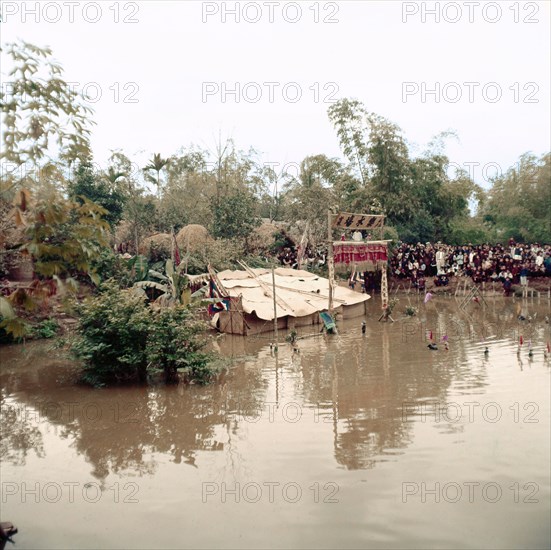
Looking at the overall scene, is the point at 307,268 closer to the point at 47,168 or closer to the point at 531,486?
the point at 531,486

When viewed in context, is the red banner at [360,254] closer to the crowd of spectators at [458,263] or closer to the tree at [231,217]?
the crowd of spectators at [458,263]

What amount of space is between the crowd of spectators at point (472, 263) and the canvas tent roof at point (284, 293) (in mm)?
6740

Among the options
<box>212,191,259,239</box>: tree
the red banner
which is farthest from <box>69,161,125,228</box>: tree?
the red banner

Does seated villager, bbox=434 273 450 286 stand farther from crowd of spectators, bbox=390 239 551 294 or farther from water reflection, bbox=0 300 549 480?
water reflection, bbox=0 300 549 480

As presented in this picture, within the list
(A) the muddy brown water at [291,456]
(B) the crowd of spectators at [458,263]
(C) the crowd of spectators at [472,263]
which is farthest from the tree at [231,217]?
(A) the muddy brown water at [291,456]

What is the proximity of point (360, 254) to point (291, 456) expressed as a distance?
458 inches

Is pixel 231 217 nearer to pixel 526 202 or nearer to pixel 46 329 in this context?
pixel 46 329

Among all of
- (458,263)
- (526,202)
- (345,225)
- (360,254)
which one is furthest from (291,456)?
(526,202)

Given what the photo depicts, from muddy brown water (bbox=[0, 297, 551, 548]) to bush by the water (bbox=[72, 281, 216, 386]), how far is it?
54cm

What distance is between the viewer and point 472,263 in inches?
998

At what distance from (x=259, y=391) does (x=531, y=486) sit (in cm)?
556

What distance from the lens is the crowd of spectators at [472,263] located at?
24.2m

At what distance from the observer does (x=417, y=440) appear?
8.48 meters

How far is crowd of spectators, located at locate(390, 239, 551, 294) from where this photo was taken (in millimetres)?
24203
